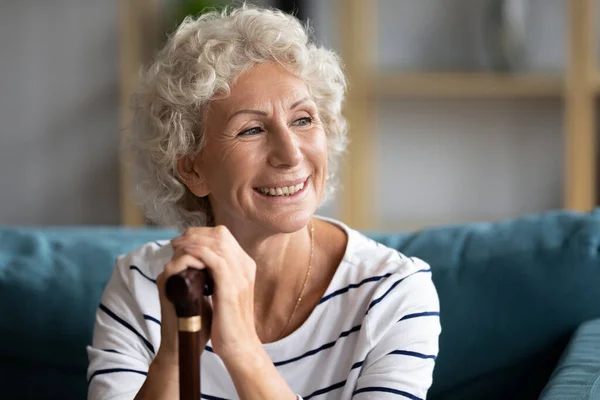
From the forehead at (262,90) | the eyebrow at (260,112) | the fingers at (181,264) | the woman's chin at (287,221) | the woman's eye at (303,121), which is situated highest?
the forehead at (262,90)

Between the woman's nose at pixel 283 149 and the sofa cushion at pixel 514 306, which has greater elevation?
the woman's nose at pixel 283 149

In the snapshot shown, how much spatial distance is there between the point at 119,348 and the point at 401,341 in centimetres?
48

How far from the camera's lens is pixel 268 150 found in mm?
1525

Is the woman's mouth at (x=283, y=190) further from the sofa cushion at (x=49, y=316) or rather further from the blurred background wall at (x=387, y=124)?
the blurred background wall at (x=387, y=124)

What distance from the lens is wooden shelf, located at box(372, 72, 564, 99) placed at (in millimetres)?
3768

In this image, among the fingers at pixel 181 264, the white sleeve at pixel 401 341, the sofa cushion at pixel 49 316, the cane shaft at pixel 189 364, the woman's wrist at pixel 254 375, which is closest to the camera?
the cane shaft at pixel 189 364

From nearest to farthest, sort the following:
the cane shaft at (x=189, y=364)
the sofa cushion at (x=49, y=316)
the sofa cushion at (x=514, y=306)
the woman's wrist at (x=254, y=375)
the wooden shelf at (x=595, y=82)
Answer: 1. the cane shaft at (x=189, y=364)
2. the woman's wrist at (x=254, y=375)
3. the sofa cushion at (x=514, y=306)
4. the sofa cushion at (x=49, y=316)
5. the wooden shelf at (x=595, y=82)

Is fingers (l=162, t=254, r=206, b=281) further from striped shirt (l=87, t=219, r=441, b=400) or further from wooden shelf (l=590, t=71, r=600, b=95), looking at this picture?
wooden shelf (l=590, t=71, r=600, b=95)

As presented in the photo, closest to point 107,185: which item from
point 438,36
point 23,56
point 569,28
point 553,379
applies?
point 23,56

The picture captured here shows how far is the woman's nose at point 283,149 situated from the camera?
150 cm

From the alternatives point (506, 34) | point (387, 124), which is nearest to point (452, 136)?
point (387, 124)

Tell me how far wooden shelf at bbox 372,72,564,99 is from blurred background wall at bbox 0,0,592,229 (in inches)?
4.6

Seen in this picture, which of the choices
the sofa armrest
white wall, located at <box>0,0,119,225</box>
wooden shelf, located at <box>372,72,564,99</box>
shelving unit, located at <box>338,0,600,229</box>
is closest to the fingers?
the sofa armrest

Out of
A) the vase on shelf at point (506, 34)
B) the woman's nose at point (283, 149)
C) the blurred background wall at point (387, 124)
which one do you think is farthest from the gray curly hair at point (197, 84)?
the blurred background wall at point (387, 124)
